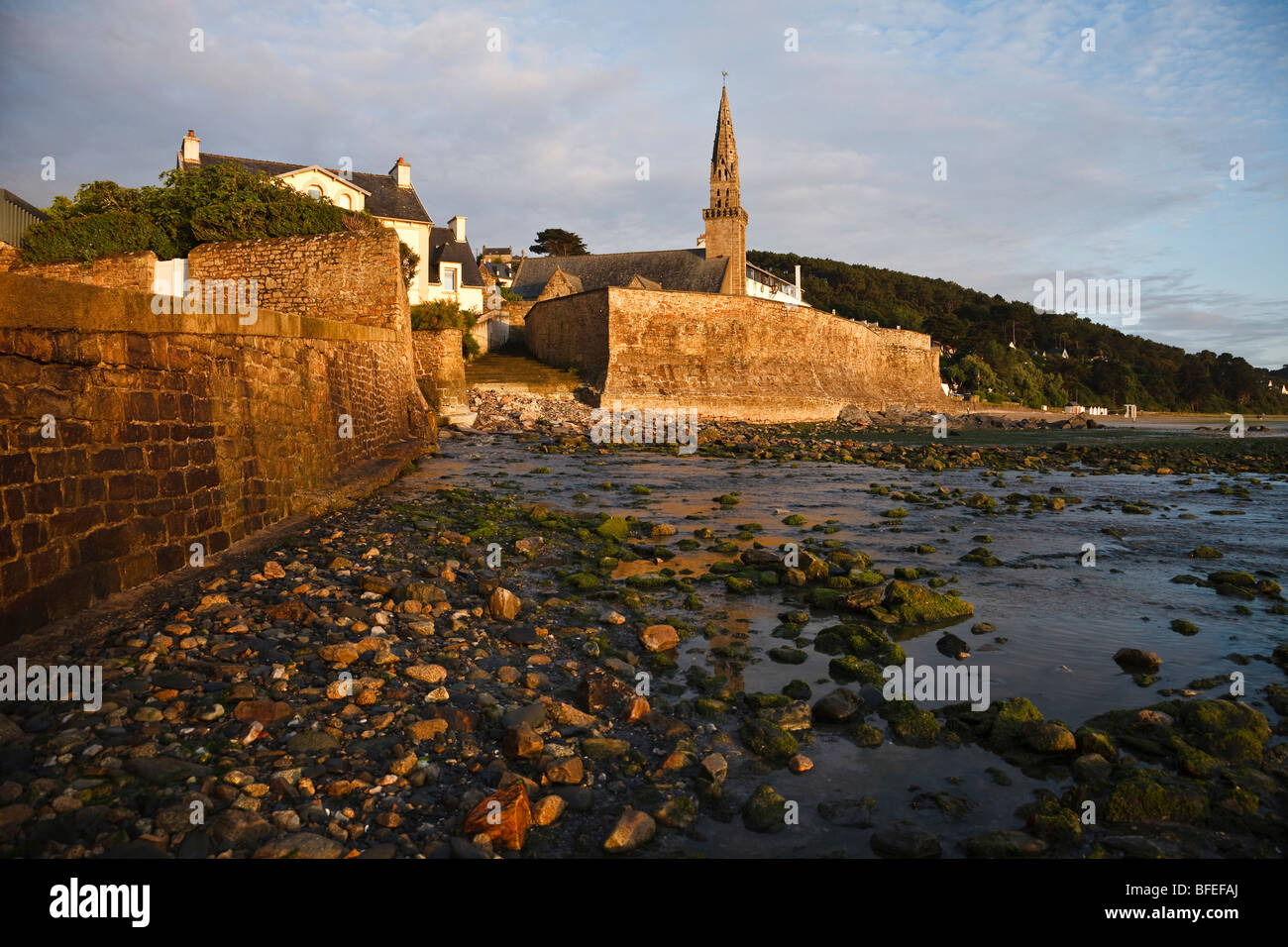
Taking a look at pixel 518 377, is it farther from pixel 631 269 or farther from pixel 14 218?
pixel 631 269

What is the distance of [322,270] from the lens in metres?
16.2


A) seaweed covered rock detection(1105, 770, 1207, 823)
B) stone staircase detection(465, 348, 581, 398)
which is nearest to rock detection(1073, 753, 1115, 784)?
seaweed covered rock detection(1105, 770, 1207, 823)

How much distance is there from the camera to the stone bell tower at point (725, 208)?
58.2m

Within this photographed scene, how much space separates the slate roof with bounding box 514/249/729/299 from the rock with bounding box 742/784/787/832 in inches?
2073

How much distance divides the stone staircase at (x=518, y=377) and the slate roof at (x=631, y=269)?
18.7 metres

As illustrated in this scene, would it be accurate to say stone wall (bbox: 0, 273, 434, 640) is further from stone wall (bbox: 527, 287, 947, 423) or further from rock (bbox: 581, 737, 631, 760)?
stone wall (bbox: 527, 287, 947, 423)

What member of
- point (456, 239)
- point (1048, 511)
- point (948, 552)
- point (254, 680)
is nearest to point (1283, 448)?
point (1048, 511)

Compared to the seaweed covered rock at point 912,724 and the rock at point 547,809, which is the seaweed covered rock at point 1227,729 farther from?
the rock at point 547,809

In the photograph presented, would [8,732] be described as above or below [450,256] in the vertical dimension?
below

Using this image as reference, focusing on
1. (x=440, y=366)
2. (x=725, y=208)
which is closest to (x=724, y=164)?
(x=725, y=208)

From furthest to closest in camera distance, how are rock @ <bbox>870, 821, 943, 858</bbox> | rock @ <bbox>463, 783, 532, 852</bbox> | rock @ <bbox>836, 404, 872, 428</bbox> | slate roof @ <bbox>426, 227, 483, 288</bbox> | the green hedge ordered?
slate roof @ <bbox>426, 227, 483, 288</bbox>, rock @ <bbox>836, 404, 872, 428</bbox>, the green hedge, rock @ <bbox>870, 821, 943, 858</bbox>, rock @ <bbox>463, 783, 532, 852</bbox>

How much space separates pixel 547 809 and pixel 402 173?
4278 cm

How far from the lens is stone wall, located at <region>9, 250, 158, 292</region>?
16125mm

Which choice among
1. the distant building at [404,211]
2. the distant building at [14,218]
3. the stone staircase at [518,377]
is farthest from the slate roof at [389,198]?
the distant building at [14,218]
